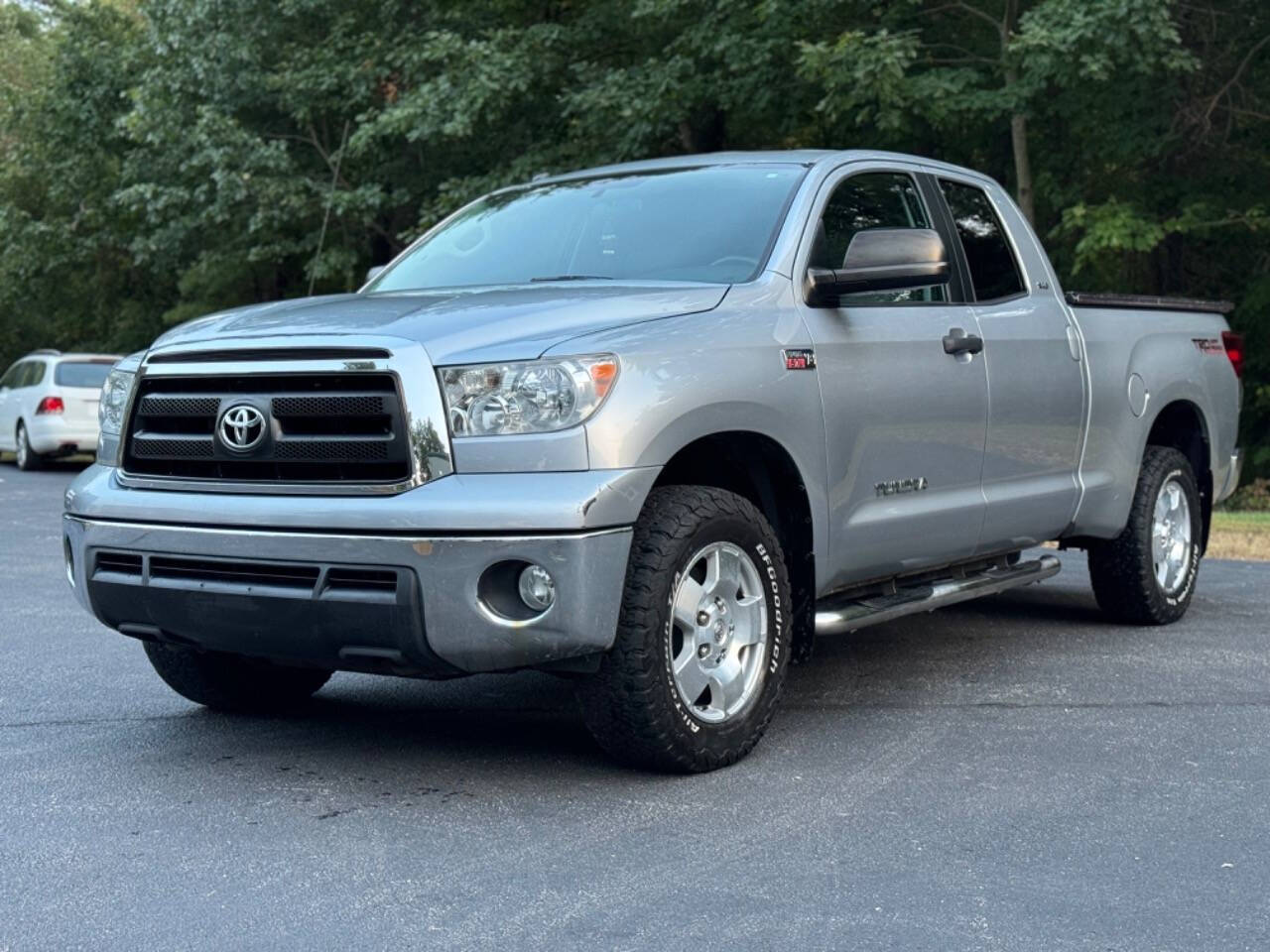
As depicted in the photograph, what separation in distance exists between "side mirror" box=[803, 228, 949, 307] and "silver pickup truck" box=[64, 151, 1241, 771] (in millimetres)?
12

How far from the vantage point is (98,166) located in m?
30.9

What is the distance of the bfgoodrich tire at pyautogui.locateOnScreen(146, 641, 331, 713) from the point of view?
5.78m

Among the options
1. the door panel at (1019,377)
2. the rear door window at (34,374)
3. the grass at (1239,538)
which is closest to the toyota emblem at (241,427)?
the door panel at (1019,377)

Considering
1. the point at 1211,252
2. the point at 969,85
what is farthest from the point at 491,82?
the point at 1211,252

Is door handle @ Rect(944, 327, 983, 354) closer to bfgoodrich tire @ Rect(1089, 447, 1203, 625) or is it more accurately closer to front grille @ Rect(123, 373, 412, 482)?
bfgoodrich tire @ Rect(1089, 447, 1203, 625)

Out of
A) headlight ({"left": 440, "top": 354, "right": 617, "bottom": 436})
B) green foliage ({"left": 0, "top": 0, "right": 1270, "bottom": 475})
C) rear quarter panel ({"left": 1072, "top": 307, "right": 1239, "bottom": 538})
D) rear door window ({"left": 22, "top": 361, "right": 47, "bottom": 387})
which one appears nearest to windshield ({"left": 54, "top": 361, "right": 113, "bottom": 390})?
rear door window ({"left": 22, "top": 361, "right": 47, "bottom": 387})

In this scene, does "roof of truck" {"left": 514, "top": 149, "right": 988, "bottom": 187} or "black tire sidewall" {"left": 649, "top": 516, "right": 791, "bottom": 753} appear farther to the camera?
"roof of truck" {"left": 514, "top": 149, "right": 988, "bottom": 187}

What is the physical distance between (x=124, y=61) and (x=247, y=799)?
89.7 feet

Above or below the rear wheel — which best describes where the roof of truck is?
above

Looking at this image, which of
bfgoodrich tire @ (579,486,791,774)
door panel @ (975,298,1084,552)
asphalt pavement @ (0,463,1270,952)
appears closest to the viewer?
asphalt pavement @ (0,463,1270,952)

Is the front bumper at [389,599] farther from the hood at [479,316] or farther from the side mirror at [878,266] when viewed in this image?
the side mirror at [878,266]

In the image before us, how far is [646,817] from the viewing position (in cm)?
461

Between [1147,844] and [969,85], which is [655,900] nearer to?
[1147,844]

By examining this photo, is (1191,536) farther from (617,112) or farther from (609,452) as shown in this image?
(617,112)
